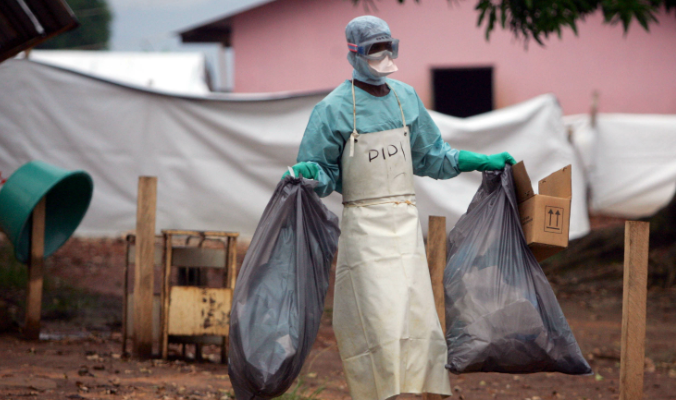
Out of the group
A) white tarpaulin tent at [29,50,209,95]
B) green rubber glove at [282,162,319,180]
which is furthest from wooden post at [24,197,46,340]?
white tarpaulin tent at [29,50,209,95]

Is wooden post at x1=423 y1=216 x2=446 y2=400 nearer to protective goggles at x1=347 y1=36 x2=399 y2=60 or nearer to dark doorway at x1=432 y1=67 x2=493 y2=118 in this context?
protective goggles at x1=347 y1=36 x2=399 y2=60

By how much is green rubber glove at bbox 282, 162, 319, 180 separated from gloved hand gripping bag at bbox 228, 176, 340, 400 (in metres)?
0.04

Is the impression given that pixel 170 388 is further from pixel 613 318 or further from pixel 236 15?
pixel 236 15

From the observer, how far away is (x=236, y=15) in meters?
13.0

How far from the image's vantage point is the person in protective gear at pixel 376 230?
108 inches

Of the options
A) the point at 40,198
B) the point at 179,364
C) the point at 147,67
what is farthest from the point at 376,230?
the point at 147,67

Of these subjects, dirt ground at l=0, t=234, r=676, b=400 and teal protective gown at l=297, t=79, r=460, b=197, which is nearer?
teal protective gown at l=297, t=79, r=460, b=197

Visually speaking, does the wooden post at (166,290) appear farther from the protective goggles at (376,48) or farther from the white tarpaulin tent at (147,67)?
the white tarpaulin tent at (147,67)

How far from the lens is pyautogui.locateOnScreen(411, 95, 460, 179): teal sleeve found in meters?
3.05

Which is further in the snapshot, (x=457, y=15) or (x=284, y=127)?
(x=457, y=15)

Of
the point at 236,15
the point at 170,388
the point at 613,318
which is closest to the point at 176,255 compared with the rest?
the point at 170,388

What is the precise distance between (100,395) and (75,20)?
236 cm

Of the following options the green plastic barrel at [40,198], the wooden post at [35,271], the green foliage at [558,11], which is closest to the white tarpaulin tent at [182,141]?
the green foliage at [558,11]

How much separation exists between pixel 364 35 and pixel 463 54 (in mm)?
10108
